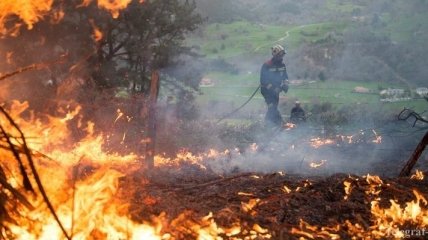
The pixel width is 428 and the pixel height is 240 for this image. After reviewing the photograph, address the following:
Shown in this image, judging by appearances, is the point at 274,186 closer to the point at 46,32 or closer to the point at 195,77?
the point at 46,32

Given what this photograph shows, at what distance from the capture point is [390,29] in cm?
2962

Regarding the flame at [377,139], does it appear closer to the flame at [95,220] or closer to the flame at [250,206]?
the flame at [250,206]

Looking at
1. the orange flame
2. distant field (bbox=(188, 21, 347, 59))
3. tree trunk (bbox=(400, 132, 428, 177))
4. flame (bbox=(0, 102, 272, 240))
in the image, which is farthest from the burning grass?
distant field (bbox=(188, 21, 347, 59))

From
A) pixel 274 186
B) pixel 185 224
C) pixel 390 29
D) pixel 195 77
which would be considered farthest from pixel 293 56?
pixel 185 224

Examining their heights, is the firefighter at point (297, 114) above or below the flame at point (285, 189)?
below

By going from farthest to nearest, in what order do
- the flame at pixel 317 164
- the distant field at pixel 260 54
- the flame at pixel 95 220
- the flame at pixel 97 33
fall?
the distant field at pixel 260 54
the flame at pixel 97 33
the flame at pixel 317 164
the flame at pixel 95 220

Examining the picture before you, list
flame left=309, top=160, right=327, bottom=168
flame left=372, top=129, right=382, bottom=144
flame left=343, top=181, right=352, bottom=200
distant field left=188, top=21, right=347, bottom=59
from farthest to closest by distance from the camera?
distant field left=188, top=21, right=347, bottom=59, flame left=372, top=129, right=382, bottom=144, flame left=309, top=160, right=327, bottom=168, flame left=343, top=181, right=352, bottom=200

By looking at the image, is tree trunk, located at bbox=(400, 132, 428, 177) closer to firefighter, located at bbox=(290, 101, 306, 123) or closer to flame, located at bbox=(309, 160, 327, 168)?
flame, located at bbox=(309, 160, 327, 168)

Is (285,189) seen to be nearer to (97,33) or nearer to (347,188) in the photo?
(347,188)

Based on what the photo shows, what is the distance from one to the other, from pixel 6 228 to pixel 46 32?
11.7m

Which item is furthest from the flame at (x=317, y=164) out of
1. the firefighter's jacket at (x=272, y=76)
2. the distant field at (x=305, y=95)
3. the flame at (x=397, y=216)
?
the distant field at (x=305, y=95)

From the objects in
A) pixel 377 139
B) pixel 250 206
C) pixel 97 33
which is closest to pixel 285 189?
pixel 250 206

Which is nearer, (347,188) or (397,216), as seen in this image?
(397,216)

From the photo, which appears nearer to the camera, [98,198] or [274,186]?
[98,198]
